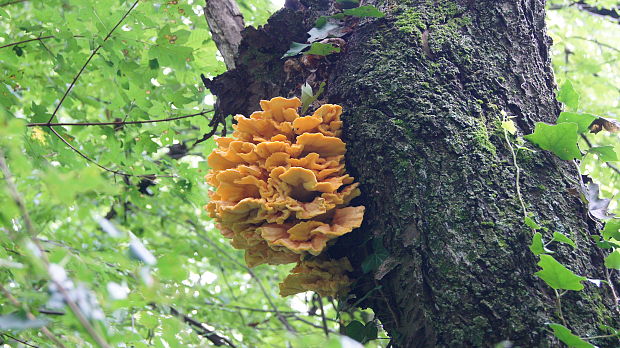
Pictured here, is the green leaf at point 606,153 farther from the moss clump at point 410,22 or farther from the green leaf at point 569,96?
the moss clump at point 410,22

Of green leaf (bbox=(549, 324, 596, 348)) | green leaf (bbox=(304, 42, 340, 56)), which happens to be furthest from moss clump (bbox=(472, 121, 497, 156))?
green leaf (bbox=(304, 42, 340, 56))

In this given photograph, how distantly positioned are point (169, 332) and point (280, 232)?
2.29ft

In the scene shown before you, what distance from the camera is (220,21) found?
323 cm

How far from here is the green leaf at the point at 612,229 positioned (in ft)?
6.10

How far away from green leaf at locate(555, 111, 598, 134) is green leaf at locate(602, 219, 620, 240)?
461 mm

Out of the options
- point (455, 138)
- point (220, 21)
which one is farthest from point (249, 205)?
point (220, 21)

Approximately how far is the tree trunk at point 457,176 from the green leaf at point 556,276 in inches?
3.2

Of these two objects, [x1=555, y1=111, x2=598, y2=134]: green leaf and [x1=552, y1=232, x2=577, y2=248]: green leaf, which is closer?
[x1=552, y1=232, x2=577, y2=248]: green leaf

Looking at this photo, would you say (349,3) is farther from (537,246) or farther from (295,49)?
(537,246)

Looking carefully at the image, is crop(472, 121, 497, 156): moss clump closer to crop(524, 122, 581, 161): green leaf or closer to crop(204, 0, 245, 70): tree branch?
crop(524, 122, 581, 161): green leaf

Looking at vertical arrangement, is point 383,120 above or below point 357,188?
above

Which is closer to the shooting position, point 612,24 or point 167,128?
point 167,128

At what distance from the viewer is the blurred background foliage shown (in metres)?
1.13

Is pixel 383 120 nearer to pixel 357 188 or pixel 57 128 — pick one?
pixel 357 188
